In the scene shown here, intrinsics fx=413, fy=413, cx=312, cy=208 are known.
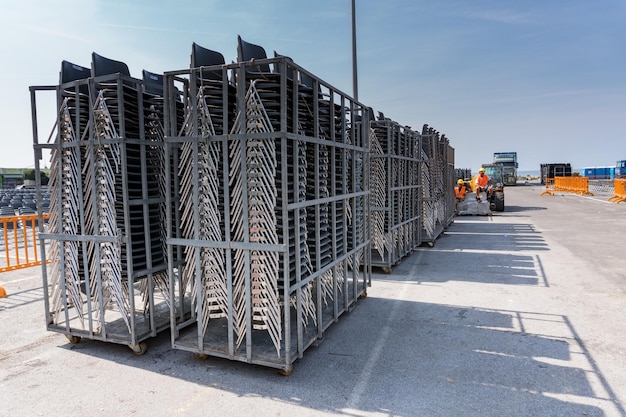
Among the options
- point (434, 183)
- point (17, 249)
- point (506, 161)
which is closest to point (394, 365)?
point (17, 249)

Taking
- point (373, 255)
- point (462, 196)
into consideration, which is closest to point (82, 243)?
point (373, 255)

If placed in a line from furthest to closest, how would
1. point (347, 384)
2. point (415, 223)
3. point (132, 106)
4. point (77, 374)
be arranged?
point (415, 223) → point (132, 106) → point (77, 374) → point (347, 384)

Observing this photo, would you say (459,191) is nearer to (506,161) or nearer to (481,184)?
(481,184)

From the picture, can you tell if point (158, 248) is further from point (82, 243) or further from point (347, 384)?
point (347, 384)

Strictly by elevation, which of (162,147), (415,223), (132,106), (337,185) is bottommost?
(415,223)

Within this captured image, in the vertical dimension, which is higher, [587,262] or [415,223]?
[415,223]

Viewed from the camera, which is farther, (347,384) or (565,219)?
(565,219)

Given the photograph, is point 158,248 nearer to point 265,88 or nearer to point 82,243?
point 82,243

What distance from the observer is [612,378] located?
4.27m

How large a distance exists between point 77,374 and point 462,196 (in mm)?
22038

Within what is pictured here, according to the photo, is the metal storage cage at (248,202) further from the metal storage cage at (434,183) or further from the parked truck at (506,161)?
the parked truck at (506,161)

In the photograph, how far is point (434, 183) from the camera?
13375mm

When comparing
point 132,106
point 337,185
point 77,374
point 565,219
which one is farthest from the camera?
point 565,219

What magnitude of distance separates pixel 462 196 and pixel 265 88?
21102 millimetres
